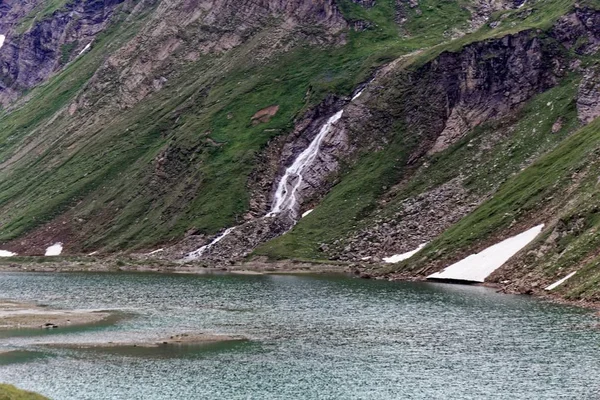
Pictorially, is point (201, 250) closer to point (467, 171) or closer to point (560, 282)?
point (467, 171)

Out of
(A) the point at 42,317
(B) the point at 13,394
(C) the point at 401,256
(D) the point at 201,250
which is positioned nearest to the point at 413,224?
(C) the point at 401,256

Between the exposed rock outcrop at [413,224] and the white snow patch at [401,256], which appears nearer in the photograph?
the white snow patch at [401,256]

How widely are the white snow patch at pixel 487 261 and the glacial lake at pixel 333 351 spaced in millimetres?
7917

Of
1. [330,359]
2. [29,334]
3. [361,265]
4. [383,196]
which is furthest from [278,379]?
[383,196]

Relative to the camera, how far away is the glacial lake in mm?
70188

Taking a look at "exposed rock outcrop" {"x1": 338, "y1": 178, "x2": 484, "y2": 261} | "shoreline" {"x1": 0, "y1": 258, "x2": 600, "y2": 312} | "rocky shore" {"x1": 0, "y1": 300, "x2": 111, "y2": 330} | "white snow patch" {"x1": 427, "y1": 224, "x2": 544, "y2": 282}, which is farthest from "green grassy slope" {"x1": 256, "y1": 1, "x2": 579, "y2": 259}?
"rocky shore" {"x1": 0, "y1": 300, "x2": 111, "y2": 330}

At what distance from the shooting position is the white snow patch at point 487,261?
13709 centimetres

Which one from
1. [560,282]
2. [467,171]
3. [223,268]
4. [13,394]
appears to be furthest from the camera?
[467,171]

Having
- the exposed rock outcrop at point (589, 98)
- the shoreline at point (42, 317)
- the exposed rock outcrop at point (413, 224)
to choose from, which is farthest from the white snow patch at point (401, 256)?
the shoreline at point (42, 317)

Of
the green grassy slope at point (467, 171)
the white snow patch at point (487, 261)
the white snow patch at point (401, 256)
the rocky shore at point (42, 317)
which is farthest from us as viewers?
the green grassy slope at point (467, 171)

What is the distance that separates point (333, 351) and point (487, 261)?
2450 inches

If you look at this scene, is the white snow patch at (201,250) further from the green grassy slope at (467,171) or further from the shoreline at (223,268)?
the green grassy slope at (467,171)

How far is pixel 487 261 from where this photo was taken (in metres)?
141

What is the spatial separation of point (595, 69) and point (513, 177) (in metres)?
40.9
